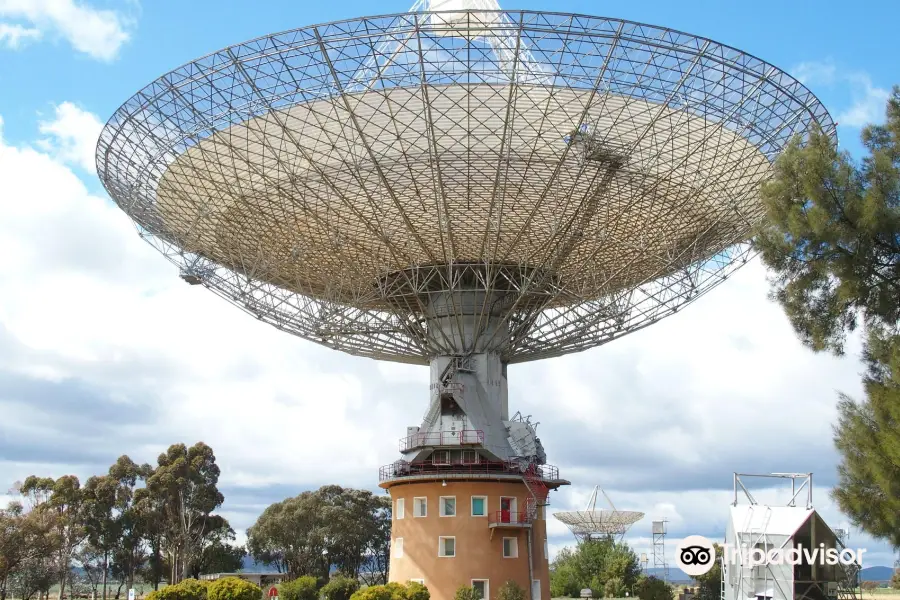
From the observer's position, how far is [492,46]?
1190 inches

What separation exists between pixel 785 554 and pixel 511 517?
22.6 metres

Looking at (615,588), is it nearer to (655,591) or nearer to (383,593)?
(655,591)

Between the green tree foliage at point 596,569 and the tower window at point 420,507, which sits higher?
the tower window at point 420,507

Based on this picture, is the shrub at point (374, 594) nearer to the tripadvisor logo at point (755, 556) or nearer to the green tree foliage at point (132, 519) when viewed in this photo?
the tripadvisor logo at point (755, 556)

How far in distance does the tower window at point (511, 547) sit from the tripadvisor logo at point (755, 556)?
1999 cm

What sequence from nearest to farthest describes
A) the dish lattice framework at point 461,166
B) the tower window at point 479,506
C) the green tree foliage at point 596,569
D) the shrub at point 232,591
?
the dish lattice framework at point 461,166 < the shrub at point 232,591 < the tower window at point 479,506 < the green tree foliage at point 596,569

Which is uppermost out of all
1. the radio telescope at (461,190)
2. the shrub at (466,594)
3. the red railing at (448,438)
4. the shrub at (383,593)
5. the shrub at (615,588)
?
the radio telescope at (461,190)

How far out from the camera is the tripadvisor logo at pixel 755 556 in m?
24.1

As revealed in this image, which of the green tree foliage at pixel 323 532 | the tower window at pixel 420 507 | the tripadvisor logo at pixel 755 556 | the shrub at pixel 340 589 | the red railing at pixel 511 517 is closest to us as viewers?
the tripadvisor logo at pixel 755 556

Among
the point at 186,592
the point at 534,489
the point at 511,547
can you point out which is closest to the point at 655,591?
the point at 511,547

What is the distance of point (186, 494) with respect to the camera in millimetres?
75875

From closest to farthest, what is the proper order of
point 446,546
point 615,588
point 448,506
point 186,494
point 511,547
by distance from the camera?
point 446,546, point 448,506, point 511,547, point 615,588, point 186,494

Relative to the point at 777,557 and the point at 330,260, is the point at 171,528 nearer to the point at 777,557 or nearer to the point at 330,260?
the point at 330,260

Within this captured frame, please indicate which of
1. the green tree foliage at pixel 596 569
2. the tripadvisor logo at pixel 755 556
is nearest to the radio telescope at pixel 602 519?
the green tree foliage at pixel 596 569
